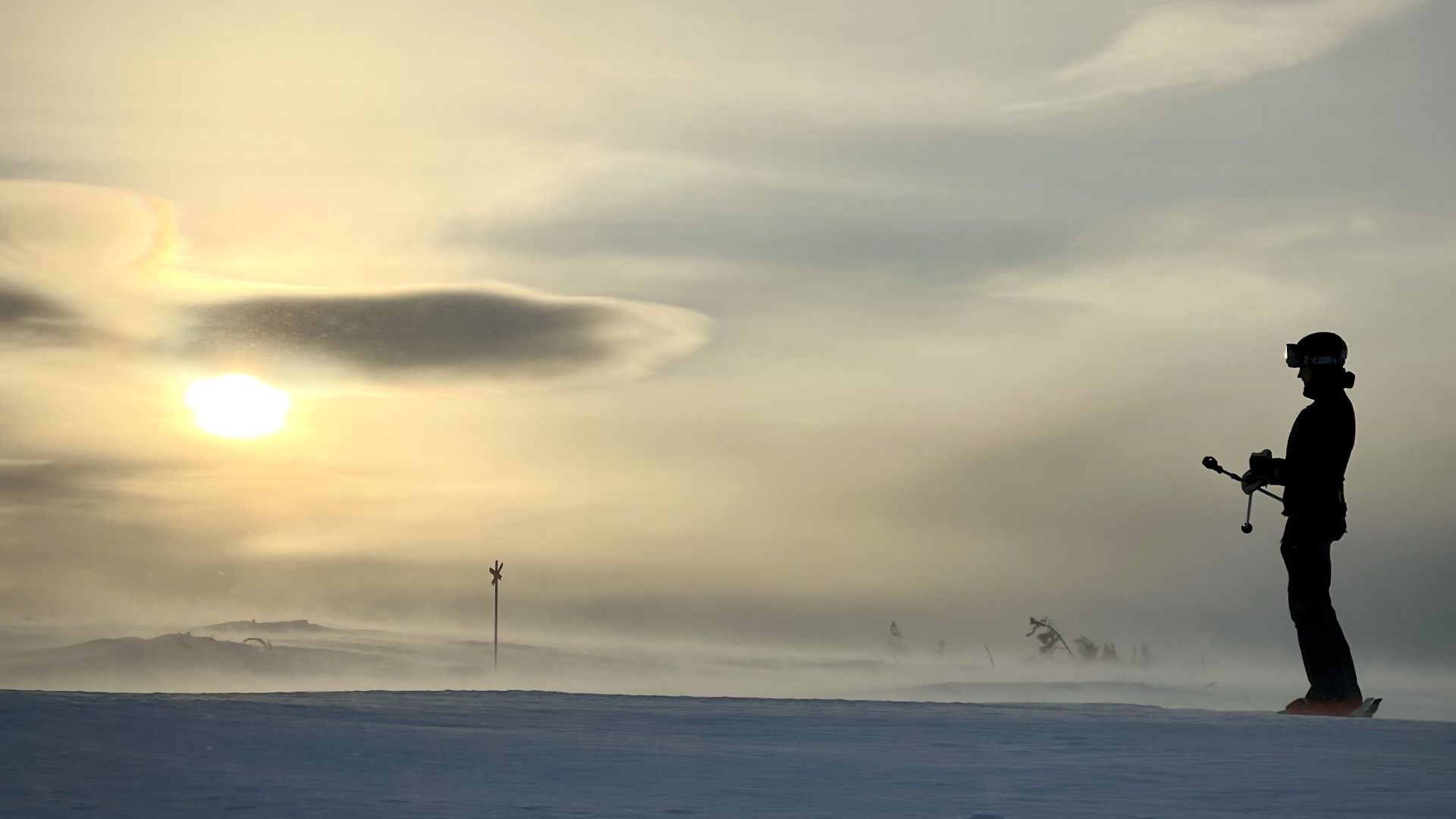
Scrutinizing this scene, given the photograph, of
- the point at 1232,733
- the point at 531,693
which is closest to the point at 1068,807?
the point at 1232,733

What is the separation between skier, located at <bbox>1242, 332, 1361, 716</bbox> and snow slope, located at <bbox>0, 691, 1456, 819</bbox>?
8.36ft

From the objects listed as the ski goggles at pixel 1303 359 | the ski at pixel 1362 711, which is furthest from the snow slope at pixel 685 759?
the ski goggles at pixel 1303 359

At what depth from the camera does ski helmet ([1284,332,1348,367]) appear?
16703mm

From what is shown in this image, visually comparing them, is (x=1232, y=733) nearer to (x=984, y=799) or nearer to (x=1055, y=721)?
(x=1055, y=721)

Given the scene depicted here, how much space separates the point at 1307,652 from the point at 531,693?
879 centimetres

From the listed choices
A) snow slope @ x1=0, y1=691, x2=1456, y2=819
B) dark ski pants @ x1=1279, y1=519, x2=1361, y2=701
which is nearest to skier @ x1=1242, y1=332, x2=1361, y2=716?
dark ski pants @ x1=1279, y1=519, x2=1361, y2=701

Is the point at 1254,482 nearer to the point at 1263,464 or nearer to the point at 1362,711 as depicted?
the point at 1263,464

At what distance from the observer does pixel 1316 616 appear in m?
16.4

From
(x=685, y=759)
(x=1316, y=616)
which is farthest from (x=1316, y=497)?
(x=685, y=759)

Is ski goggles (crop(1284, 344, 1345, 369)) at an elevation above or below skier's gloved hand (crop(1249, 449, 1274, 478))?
above

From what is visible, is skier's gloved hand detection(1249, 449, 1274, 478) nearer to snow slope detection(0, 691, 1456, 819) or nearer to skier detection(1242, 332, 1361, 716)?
skier detection(1242, 332, 1361, 716)

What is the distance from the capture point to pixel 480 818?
7.72m

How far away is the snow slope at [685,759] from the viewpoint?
8195mm

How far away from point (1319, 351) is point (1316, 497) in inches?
67.6
